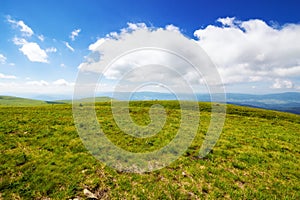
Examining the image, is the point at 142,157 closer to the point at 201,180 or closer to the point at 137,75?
the point at 201,180

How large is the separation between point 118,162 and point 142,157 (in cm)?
193

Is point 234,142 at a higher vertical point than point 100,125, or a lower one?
lower

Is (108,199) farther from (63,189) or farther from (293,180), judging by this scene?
(293,180)

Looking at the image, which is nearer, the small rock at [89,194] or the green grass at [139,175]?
the small rock at [89,194]

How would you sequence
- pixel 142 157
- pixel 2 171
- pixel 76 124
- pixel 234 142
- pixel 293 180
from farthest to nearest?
pixel 76 124 < pixel 234 142 < pixel 142 157 < pixel 293 180 < pixel 2 171

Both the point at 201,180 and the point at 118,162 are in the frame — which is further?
the point at 118,162

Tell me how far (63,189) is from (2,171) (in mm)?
4354

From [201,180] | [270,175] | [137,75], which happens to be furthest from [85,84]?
[270,175]

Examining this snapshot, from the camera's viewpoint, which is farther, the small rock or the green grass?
the green grass

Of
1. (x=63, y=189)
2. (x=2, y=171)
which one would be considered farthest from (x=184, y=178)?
(x=2, y=171)

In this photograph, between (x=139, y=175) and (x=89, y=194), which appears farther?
(x=139, y=175)

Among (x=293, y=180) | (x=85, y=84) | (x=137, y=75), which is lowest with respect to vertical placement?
(x=293, y=180)

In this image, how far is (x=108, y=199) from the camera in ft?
29.9

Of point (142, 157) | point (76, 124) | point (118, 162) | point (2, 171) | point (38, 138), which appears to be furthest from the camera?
point (76, 124)
